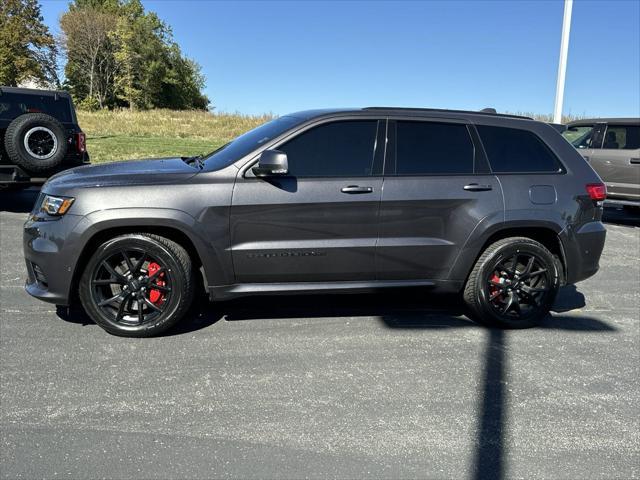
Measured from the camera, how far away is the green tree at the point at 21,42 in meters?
39.8

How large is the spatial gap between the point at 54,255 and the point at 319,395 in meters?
2.19

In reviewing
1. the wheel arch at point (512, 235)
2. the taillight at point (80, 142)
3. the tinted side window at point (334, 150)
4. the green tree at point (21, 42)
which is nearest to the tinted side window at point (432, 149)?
the tinted side window at point (334, 150)

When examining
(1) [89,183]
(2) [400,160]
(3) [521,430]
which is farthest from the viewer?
(2) [400,160]

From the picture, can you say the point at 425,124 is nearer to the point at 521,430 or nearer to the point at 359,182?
the point at 359,182

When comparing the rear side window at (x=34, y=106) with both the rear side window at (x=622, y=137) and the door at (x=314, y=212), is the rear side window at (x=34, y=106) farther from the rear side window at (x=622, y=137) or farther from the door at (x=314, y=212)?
the rear side window at (x=622, y=137)

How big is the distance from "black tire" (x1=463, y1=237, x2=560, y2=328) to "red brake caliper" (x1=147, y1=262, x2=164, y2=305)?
8.27 feet

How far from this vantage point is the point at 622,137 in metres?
9.75

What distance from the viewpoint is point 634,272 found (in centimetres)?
651

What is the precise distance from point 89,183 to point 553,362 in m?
3.70

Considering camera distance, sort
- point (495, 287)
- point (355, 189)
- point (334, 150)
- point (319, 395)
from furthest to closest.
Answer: point (495, 287) → point (334, 150) → point (355, 189) → point (319, 395)

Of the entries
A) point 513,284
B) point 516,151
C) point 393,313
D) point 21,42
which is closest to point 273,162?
point 393,313

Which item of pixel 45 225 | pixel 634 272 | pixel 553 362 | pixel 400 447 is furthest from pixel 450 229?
pixel 634 272

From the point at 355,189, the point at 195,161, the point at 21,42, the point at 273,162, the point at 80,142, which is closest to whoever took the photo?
the point at 273,162

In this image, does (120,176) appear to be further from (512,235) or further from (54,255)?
(512,235)
